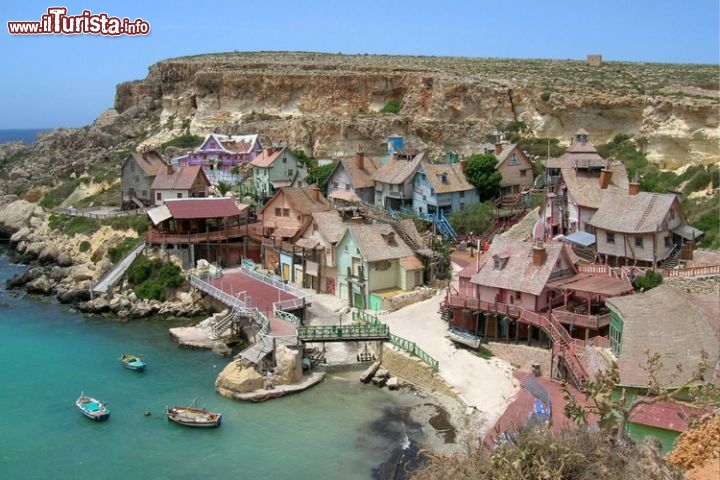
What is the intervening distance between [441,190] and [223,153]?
1123 inches

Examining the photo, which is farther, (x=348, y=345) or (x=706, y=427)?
(x=348, y=345)

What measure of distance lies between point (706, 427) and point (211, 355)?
2742 cm

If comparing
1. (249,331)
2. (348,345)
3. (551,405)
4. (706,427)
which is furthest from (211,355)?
(706,427)

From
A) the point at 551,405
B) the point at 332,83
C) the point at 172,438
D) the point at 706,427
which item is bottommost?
the point at 172,438

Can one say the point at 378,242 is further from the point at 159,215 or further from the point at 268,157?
the point at 268,157

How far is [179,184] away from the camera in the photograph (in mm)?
65438

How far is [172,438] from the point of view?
104 feet

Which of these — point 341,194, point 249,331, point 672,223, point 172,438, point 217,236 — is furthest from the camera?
point 341,194

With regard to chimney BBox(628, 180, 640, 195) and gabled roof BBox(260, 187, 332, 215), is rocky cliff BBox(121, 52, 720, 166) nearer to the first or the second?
chimney BBox(628, 180, 640, 195)

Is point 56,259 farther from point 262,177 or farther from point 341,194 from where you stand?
point 341,194

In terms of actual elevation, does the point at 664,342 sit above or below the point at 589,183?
below

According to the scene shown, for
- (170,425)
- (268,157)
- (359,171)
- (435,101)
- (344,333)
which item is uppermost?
(435,101)

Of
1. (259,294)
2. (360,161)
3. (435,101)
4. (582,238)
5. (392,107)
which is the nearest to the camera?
(582,238)

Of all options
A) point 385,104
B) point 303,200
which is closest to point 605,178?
point 303,200
